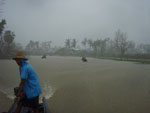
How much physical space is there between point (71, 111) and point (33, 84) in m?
1.59

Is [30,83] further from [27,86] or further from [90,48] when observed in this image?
[90,48]

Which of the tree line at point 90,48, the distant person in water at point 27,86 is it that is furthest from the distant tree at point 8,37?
the distant person in water at point 27,86

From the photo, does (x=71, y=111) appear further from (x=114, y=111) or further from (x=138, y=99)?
(x=138, y=99)

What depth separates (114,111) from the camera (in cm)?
302

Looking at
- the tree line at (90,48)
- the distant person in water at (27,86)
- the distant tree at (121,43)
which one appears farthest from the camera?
the distant tree at (121,43)

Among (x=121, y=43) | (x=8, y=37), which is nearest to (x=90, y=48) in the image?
(x=121, y=43)

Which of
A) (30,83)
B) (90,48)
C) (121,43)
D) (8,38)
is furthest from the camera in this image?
(90,48)

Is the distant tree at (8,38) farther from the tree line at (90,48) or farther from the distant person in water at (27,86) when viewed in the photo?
the distant person in water at (27,86)

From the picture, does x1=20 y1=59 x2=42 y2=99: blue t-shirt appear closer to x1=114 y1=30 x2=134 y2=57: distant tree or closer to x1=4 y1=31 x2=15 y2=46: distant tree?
x1=4 y1=31 x2=15 y2=46: distant tree

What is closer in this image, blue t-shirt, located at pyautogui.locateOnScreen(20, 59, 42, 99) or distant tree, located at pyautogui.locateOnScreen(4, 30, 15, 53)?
blue t-shirt, located at pyautogui.locateOnScreen(20, 59, 42, 99)

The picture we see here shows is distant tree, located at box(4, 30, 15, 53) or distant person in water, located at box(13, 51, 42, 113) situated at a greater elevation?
distant tree, located at box(4, 30, 15, 53)

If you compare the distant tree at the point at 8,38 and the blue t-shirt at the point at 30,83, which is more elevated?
the distant tree at the point at 8,38

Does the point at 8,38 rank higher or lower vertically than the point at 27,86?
higher

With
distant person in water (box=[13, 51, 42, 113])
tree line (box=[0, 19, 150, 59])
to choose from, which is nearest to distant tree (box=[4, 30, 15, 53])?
tree line (box=[0, 19, 150, 59])
